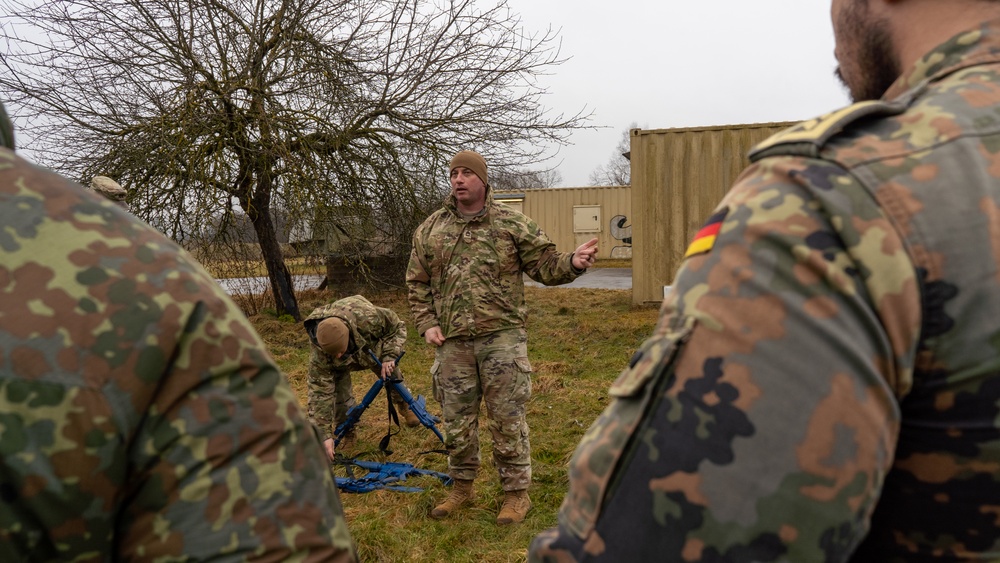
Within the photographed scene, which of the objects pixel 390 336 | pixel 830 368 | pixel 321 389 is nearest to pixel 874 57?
pixel 830 368

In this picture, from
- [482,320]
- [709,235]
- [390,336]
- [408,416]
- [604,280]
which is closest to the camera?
[709,235]

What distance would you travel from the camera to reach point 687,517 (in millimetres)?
726

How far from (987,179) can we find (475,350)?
3469mm

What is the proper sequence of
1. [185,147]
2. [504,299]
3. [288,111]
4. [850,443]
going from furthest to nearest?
[288,111], [185,147], [504,299], [850,443]

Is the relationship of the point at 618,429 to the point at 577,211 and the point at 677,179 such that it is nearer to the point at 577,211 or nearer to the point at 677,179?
the point at 677,179

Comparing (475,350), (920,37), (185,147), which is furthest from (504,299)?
(185,147)

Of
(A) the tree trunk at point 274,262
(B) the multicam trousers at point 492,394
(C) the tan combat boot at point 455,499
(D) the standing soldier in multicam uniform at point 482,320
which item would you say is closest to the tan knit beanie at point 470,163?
(D) the standing soldier in multicam uniform at point 482,320

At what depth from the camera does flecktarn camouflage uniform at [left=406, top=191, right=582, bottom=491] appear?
405 cm

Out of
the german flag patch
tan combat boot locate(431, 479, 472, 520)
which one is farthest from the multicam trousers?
the german flag patch

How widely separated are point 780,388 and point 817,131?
0.29m

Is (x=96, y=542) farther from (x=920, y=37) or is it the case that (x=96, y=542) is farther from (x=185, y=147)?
(x=185, y=147)

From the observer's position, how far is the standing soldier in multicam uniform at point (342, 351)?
5.08 metres

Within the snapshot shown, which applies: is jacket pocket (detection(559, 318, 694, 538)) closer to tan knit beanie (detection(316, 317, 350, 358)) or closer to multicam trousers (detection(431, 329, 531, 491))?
multicam trousers (detection(431, 329, 531, 491))

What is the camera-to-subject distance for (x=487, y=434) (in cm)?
564
